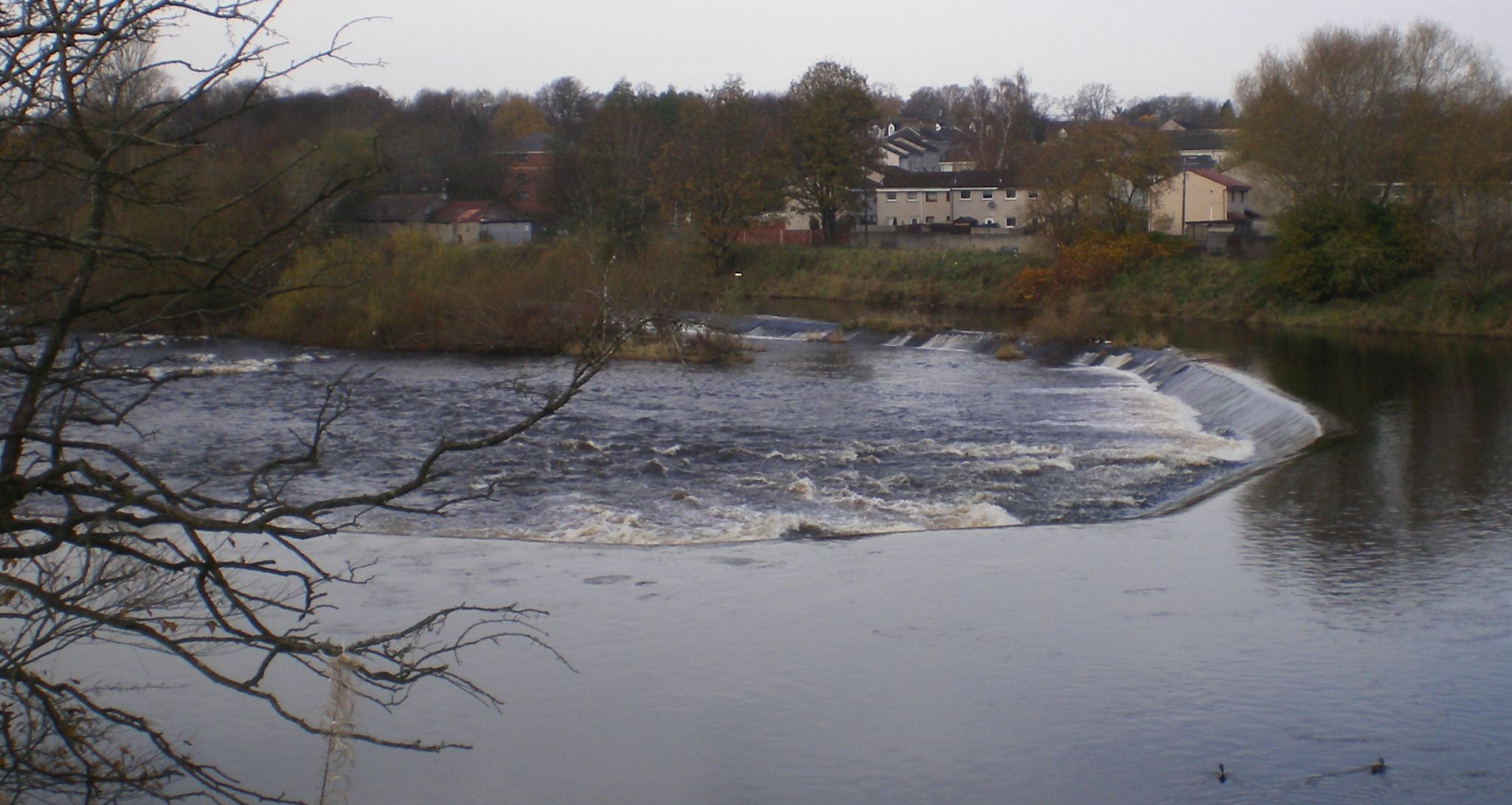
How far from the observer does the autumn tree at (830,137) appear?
53312 millimetres

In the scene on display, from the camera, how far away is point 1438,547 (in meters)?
13.3

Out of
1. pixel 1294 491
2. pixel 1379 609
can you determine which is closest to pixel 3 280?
pixel 1379 609

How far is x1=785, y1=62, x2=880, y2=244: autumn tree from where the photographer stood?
53312 millimetres

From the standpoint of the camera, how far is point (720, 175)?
167 ft

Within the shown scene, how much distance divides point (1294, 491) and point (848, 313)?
28300 millimetres

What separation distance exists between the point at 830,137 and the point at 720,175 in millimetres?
5466

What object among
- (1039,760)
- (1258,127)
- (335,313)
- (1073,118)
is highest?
(1073,118)

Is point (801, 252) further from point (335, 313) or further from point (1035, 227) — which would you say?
point (335, 313)

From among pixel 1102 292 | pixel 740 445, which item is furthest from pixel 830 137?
pixel 740 445

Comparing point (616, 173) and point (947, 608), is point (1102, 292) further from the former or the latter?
point (947, 608)

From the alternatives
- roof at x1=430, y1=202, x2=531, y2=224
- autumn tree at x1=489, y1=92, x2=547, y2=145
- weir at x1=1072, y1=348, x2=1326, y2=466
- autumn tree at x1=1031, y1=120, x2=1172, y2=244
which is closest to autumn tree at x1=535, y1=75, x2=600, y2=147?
autumn tree at x1=489, y1=92, x2=547, y2=145

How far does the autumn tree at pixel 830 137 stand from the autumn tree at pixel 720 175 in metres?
0.99

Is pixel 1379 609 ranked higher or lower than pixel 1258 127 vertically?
lower

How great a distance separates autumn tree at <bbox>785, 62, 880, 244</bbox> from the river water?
3271cm
